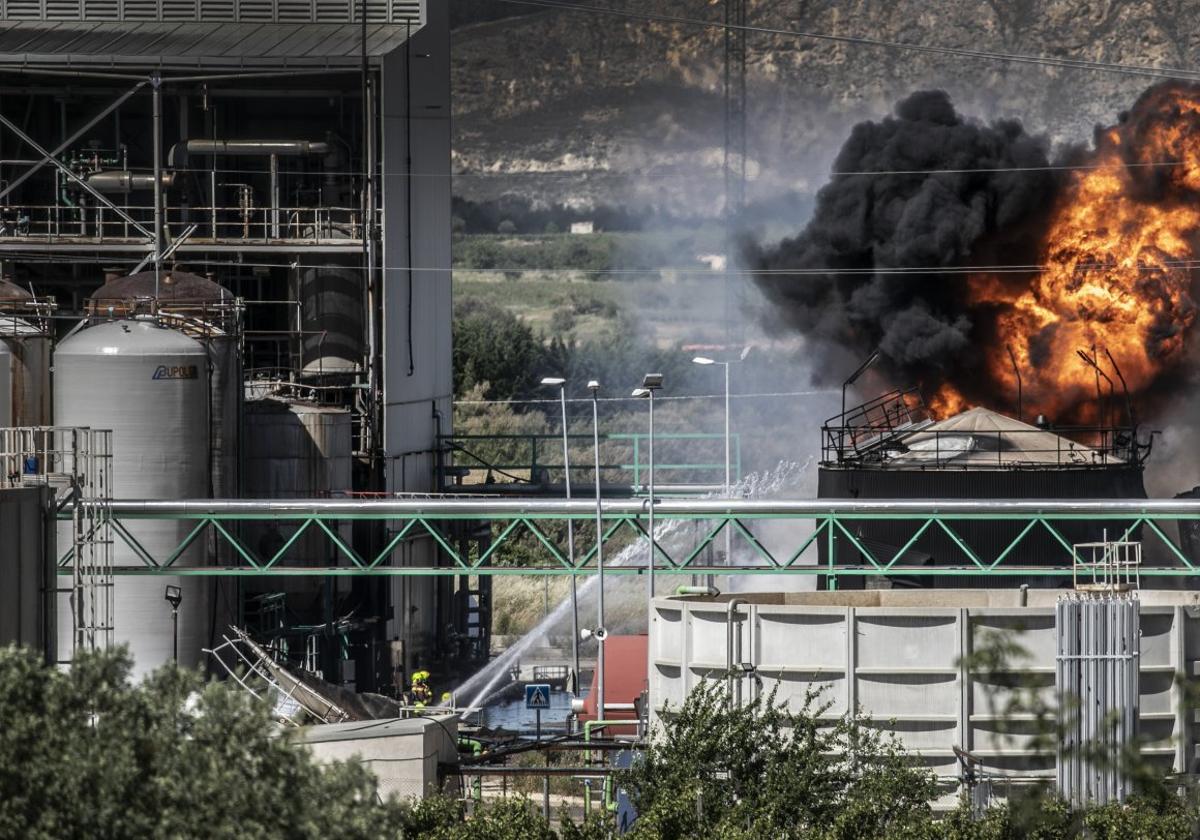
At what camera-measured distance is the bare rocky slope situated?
115 m

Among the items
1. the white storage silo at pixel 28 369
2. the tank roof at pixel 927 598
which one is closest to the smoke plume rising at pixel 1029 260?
the white storage silo at pixel 28 369

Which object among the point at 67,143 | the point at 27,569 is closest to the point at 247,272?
the point at 67,143

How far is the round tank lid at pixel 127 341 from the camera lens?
43.8 metres

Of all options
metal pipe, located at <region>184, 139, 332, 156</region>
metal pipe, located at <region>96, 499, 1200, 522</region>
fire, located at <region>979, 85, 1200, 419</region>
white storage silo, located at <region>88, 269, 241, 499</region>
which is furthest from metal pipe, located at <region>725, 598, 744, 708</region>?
fire, located at <region>979, 85, 1200, 419</region>

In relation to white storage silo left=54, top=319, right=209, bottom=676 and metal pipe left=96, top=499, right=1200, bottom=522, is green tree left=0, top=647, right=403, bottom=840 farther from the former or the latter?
white storage silo left=54, top=319, right=209, bottom=676

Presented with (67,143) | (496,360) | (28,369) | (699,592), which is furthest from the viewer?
(496,360)

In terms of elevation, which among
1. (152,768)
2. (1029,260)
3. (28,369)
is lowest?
(152,768)

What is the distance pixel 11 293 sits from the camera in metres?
49.6

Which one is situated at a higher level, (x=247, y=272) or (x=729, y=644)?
(x=247, y=272)

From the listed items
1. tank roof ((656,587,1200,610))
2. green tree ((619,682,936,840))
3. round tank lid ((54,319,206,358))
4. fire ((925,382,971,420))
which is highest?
round tank lid ((54,319,206,358))

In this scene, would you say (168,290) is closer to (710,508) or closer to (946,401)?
(710,508)

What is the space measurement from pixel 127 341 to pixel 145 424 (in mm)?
1704

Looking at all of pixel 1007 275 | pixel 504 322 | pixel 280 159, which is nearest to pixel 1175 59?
pixel 504 322

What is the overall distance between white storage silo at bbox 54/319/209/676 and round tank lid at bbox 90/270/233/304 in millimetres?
4193
